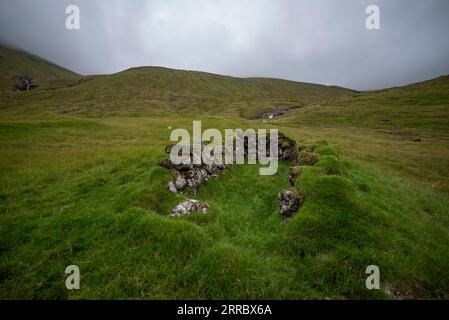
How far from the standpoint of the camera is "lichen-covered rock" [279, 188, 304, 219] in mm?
13397

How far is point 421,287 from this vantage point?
8781 millimetres

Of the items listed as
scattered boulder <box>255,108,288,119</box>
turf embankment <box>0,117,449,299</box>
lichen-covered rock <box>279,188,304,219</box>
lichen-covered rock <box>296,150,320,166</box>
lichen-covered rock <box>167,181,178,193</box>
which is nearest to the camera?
turf embankment <box>0,117,449,299</box>

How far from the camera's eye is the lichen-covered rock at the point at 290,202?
1340cm

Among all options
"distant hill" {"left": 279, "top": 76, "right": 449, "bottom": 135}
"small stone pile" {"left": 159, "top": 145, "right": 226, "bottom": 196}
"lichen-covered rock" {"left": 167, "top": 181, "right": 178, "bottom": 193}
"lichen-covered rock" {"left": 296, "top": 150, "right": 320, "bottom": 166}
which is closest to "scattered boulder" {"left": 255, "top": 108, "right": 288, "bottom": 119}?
"distant hill" {"left": 279, "top": 76, "right": 449, "bottom": 135}

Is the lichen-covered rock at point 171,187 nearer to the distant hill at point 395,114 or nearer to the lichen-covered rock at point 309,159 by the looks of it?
the lichen-covered rock at point 309,159

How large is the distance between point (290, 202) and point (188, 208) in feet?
19.1

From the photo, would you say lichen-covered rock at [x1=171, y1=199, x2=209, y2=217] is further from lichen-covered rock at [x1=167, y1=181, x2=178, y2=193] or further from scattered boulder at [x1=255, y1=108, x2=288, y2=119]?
scattered boulder at [x1=255, y1=108, x2=288, y2=119]

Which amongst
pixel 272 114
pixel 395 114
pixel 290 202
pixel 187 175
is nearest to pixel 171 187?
pixel 187 175

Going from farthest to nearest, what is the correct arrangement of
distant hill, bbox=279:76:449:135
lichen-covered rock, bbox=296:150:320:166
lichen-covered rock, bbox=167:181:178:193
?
1. distant hill, bbox=279:76:449:135
2. lichen-covered rock, bbox=296:150:320:166
3. lichen-covered rock, bbox=167:181:178:193

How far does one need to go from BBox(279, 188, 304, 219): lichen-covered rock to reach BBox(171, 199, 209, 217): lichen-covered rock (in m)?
4.47

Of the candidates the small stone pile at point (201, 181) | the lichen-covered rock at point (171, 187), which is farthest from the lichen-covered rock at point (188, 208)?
the lichen-covered rock at point (171, 187)
